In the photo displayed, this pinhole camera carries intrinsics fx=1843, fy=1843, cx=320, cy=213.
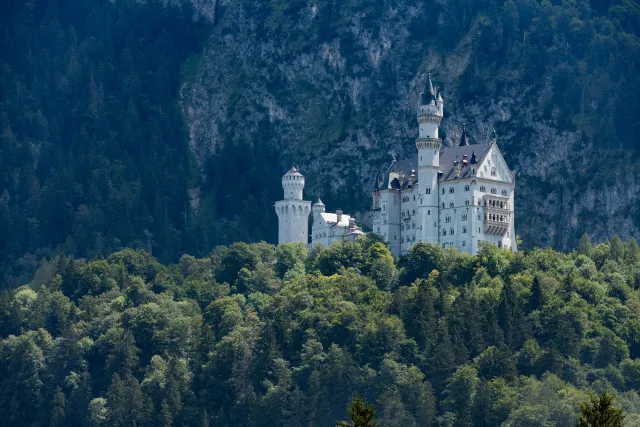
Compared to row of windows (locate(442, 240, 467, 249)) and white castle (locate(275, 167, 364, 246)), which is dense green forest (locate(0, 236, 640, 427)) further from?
white castle (locate(275, 167, 364, 246))

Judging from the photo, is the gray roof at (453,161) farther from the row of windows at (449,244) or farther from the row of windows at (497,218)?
the row of windows at (449,244)

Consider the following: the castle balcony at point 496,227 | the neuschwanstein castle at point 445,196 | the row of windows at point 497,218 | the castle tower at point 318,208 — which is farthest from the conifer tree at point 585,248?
the castle tower at point 318,208

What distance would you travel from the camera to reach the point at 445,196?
539 feet

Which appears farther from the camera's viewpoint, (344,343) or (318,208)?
(318,208)

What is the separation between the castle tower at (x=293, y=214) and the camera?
611ft

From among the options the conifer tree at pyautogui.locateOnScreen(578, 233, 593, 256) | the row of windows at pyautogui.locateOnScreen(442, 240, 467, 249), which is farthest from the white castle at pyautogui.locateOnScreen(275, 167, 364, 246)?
the conifer tree at pyautogui.locateOnScreen(578, 233, 593, 256)

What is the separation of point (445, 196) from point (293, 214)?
26.4m

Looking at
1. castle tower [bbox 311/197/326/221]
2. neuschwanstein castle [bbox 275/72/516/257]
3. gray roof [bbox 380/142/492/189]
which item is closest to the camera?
neuschwanstein castle [bbox 275/72/516/257]

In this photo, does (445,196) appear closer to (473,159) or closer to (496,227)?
(473,159)

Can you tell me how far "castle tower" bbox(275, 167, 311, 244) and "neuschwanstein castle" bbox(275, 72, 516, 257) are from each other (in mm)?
17545

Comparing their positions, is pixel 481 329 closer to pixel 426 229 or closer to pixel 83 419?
pixel 426 229

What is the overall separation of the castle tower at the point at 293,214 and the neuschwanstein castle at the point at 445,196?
1754 cm

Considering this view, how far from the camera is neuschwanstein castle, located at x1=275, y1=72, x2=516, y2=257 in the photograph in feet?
536

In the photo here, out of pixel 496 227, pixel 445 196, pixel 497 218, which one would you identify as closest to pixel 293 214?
pixel 445 196
